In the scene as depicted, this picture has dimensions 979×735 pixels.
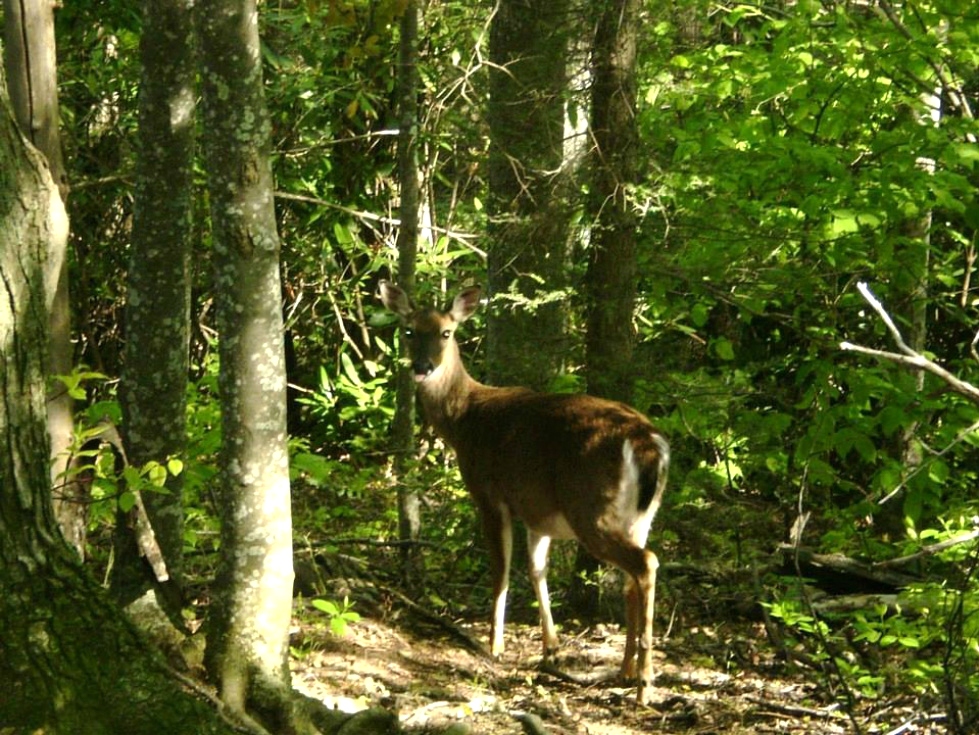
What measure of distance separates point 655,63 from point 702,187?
1.78 meters

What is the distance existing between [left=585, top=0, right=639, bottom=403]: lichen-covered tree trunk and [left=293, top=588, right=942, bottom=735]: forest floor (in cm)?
182

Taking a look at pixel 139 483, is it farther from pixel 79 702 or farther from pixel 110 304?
pixel 110 304

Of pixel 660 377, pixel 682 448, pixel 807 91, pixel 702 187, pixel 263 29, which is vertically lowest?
pixel 682 448

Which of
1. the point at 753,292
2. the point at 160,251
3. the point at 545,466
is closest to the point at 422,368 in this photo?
the point at 545,466

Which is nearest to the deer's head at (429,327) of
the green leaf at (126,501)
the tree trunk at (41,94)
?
the tree trunk at (41,94)

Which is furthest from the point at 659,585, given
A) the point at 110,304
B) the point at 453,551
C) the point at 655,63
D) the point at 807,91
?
the point at 110,304

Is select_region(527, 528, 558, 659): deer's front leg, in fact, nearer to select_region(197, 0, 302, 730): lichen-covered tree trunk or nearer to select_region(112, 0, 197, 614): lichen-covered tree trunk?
select_region(112, 0, 197, 614): lichen-covered tree trunk

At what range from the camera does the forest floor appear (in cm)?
667

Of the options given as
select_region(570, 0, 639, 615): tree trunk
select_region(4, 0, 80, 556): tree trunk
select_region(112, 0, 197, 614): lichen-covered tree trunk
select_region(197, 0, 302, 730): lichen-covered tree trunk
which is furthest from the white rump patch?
select_region(4, 0, 80, 556): tree trunk

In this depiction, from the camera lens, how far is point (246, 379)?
518 cm

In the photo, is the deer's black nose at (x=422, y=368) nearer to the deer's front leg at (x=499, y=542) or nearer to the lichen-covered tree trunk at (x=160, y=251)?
the deer's front leg at (x=499, y=542)

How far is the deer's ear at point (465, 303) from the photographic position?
9016mm

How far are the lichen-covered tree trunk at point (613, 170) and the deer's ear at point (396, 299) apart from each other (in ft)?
4.62

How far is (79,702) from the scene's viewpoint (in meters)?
4.09
